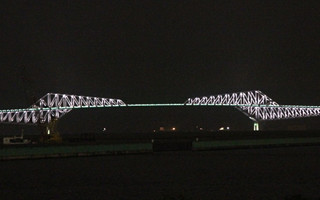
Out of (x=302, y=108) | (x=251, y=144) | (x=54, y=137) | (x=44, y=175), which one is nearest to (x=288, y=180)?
(x=44, y=175)

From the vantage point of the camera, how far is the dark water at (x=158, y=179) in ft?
97.0

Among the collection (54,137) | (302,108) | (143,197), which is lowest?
(143,197)

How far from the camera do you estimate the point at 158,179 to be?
3588 centimetres

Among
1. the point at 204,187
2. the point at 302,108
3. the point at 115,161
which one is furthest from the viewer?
the point at 302,108

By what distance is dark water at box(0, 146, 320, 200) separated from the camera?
2956cm

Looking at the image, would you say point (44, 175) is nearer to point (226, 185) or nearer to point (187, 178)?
point (187, 178)

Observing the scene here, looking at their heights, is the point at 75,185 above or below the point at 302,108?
below

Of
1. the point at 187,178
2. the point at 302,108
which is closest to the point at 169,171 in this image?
the point at 187,178

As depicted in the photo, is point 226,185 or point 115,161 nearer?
point 226,185

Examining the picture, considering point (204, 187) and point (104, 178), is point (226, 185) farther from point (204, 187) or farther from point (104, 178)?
point (104, 178)

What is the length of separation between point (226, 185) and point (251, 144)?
4099 centimetres

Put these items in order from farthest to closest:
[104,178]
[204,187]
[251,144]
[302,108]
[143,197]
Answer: [302,108], [251,144], [104,178], [204,187], [143,197]

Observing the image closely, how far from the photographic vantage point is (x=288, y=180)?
3459 centimetres

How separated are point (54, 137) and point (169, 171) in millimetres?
37970
